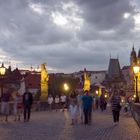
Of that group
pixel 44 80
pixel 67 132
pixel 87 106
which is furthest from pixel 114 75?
pixel 67 132

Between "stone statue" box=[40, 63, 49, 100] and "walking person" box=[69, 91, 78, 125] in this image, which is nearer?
"walking person" box=[69, 91, 78, 125]

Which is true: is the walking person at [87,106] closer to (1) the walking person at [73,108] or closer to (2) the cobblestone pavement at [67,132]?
(1) the walking person at [73,108]

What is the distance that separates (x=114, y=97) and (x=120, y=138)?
29.4ft

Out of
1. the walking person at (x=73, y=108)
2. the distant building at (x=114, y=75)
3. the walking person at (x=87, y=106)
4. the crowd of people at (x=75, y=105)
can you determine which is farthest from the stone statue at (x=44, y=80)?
the distant building at (x=114, y=75)

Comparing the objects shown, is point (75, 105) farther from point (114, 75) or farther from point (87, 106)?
point (114, 75)

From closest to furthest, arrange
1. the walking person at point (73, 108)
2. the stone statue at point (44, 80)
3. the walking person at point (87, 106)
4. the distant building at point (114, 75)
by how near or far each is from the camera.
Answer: the walking person at point (73, 108), the walking person at point (87, 106), the stone statue at point (44, 80), the distant building at point (114, 75)

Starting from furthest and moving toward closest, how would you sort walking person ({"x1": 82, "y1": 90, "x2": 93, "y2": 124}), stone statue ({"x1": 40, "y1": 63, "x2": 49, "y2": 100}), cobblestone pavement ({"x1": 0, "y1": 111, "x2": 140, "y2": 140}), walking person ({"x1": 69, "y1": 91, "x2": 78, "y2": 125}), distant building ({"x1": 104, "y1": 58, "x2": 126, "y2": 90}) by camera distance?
distant building ({"x1": 104, "y1": 58, "x2": 126, "y2": 90}) < stone statue ({"x1": 40, "y1": 63, "x2": 49, "y2": 100}) < walking person ({"x1": 82, "y1": 90, "x2": 93, "y2": 124}) < walking person ({"x1": 69, "y1": 91, "x2": 78, "y2": 125}) < cobblestone pavement ({"x1": 0, "y1": 111, "x2": 140, "y2": 140})

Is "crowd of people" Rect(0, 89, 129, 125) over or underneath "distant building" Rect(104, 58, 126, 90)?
underneath

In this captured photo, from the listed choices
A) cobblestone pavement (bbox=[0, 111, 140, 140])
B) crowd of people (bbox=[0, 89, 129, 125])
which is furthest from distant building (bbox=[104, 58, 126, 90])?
cobblestone pavement (bbox=[0, 111, 140, 140])

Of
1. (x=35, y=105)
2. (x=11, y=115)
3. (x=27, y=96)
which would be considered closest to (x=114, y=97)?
(x=27, y=96)

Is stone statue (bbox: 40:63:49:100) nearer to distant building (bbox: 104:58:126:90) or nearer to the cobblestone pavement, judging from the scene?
the cobblestone pavement

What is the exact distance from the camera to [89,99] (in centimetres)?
2572

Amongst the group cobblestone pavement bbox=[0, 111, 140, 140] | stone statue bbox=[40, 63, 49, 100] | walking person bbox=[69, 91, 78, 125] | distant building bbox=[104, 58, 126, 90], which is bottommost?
cobblestone pavement bbox=[0, 111, 140, 140]

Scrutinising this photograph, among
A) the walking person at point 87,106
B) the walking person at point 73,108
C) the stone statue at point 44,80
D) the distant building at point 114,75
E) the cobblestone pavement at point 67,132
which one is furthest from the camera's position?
the distant building at point 114,75
